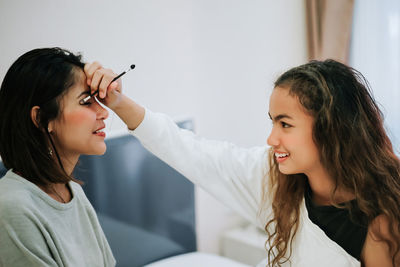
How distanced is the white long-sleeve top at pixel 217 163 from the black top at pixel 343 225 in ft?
0.15

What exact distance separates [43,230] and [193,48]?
1.44 meters

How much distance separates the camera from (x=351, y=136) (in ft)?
3.72

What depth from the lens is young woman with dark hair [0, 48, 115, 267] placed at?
896 millimetres

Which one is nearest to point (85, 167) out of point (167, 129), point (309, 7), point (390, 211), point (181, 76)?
point (167, 129)

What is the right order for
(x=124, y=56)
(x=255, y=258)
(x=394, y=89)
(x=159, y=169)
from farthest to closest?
(x=394, y=89)
(x=255, y=258)
(x=159, y=169)
(x=124, y=56)

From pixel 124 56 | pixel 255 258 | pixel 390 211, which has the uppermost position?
pixel 124 56

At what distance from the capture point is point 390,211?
113 cm

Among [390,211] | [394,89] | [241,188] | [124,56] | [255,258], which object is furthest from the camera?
[394,89]

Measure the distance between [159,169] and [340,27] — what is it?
1754 millimetres

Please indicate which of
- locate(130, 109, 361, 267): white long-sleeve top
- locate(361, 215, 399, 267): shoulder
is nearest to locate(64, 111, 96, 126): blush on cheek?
locate(130, 109, 361, 267): white long-sleeve top

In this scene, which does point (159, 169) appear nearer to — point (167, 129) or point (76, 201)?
point (167, 129)

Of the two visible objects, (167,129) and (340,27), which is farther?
(340,27)

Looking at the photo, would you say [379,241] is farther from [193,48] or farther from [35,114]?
[193,48]

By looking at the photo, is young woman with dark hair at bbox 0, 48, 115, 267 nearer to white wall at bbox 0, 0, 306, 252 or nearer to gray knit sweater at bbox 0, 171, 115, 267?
gray knit sweater at bbox 0, 171, 115, 267
